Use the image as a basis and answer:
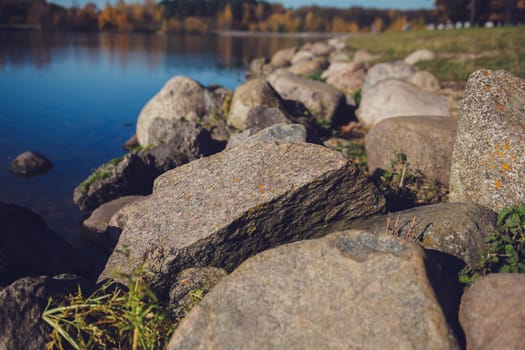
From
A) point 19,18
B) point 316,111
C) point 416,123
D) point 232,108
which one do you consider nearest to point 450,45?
point 316,111

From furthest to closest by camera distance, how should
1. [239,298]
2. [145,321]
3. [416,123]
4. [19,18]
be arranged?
[19,18], [416,123], [145,321], [239,298]

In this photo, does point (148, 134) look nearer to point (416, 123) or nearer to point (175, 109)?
point (175, 109)

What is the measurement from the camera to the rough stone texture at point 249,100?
11.2m

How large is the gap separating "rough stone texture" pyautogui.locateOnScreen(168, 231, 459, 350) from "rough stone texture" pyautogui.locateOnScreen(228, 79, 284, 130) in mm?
7482

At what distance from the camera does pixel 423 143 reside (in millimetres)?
7395

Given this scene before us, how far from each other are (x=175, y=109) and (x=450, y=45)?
13.7 metres

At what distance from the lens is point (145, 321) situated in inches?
158

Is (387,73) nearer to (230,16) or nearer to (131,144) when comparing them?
(131,144)

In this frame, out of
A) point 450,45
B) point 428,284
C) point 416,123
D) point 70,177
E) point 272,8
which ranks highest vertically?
point 272,8

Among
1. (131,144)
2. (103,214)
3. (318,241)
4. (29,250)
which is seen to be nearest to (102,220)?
(103,214)

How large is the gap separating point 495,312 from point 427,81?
11356 mm

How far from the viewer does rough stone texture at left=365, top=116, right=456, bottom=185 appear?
288 inches

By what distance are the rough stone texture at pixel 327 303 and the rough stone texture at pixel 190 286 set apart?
0.87 meters

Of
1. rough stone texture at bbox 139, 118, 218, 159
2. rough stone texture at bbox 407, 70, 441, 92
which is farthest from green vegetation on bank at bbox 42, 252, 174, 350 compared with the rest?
rough stone texture at bbox 407, 70, 441, 92
